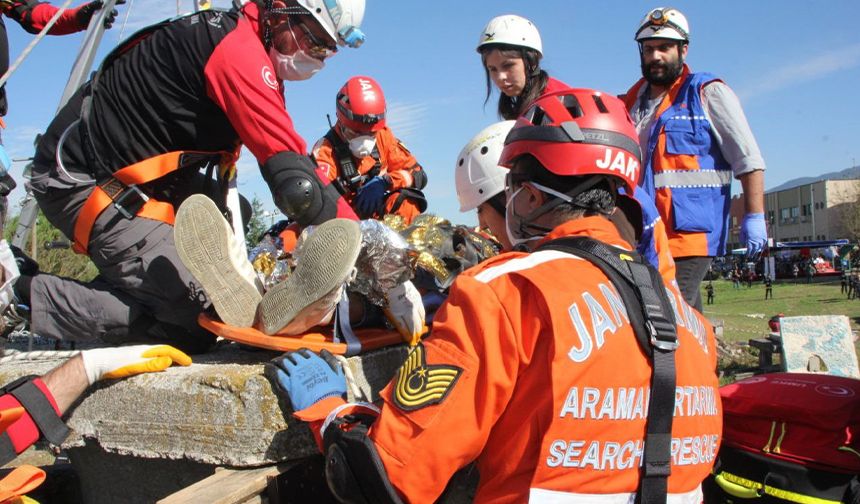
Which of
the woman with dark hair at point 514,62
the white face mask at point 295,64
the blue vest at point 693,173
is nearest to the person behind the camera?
the white face mask at point 295,64

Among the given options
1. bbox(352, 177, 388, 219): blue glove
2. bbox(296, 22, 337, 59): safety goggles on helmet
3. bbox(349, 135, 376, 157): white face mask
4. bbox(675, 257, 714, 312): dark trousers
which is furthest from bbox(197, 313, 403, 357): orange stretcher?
bbox(349, 135, 376, 157): white face mask

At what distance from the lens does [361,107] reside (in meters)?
5.86

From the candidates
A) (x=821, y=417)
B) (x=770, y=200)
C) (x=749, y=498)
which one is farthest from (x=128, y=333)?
(x=770, y=200)

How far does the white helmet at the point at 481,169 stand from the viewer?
2770 mm

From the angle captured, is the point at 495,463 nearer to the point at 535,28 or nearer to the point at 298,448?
the point at 298,448

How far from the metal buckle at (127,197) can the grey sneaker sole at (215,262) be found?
1.70 feet

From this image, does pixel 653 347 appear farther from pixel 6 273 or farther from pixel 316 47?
pixel 6 273

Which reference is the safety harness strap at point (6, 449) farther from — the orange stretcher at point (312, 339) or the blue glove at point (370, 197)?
the blue glove at point (370, 197)

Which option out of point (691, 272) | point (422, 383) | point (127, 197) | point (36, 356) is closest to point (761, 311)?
point (691, 272)

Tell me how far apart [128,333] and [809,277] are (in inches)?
1427

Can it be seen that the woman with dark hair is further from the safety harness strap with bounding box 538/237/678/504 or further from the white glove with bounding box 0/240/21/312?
the white glove with bounding box 0/240/21/312

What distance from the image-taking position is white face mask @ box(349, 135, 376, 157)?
5.92 meters

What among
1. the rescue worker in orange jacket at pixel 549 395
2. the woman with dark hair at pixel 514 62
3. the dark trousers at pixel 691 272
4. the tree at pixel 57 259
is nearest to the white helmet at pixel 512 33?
the woman with dark hair at pixel 514 62

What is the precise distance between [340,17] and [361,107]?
253 cm
